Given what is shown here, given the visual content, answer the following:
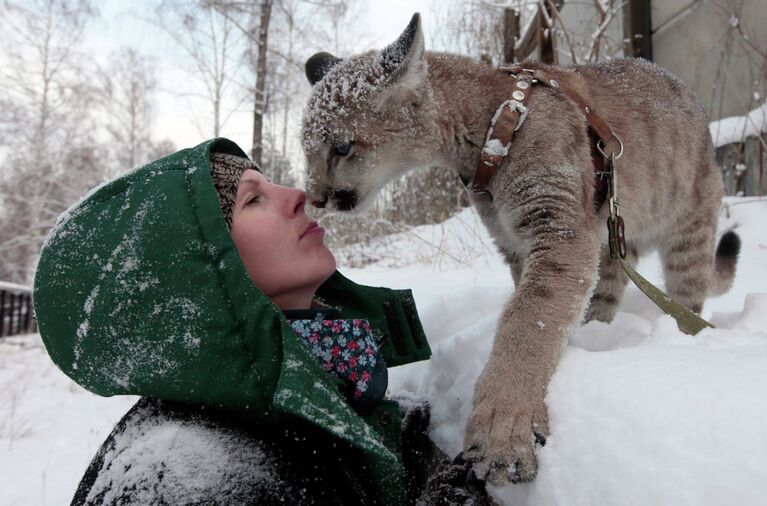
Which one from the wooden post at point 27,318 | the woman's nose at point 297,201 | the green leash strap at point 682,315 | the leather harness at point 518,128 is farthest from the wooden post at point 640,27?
the wooden post at point 27,318

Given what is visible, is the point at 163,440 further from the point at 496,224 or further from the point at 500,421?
the point at 496,224

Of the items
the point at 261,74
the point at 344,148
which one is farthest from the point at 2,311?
the point at 344,148

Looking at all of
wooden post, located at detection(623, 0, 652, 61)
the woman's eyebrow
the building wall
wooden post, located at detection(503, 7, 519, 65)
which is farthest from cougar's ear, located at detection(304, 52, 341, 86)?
wooden post, located at detection(503, 7, 519, 65)

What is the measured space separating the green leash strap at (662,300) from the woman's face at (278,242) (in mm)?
1180

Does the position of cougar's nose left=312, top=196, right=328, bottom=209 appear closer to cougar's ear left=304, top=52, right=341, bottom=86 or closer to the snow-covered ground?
cougar's ear left=304, top=52, right=341, bottom=86

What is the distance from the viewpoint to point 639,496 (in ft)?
3.36

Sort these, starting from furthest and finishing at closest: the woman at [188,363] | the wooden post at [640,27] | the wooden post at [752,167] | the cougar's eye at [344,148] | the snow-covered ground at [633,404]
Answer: the wooden post at [640,27] → the wooden post at [752,167] → the cougar's eye at [344,148] → the woman at [188,363] → the snow-covered ground at [633,404]

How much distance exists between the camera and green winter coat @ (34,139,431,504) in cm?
127

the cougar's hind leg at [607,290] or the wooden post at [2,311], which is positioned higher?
the cougar's hind leg at [607,290]

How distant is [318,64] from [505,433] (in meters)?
2.12

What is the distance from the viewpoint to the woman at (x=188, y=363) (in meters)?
1.22

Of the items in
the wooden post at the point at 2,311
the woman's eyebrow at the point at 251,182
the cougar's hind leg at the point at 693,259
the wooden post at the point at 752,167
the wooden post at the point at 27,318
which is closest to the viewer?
the woman's eyebrow at the point at 251,182

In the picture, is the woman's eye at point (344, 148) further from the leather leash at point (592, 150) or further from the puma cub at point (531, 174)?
the leather leash at point (592, 150)

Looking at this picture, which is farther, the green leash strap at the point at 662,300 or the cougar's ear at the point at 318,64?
the cougar's ear at the point at 318,64
